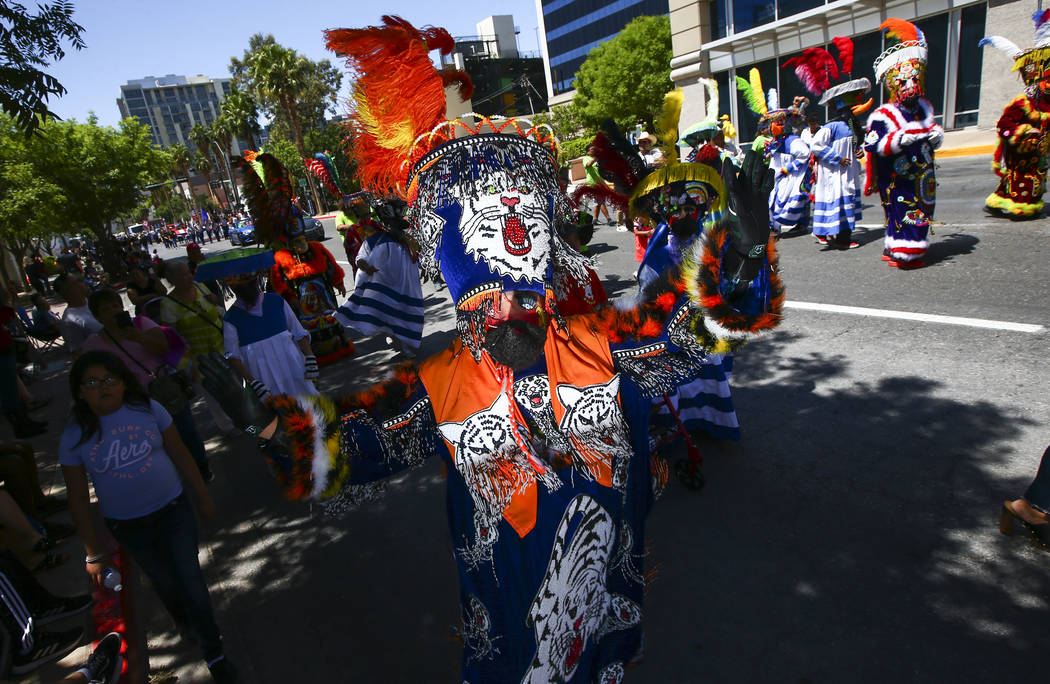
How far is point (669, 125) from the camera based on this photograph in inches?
151

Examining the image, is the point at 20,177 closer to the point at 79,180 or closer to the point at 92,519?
the point at 79,180

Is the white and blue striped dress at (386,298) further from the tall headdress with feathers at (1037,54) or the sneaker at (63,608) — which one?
the tall headdress with feathers at (1037,54)

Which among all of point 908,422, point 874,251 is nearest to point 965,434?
point 908,422

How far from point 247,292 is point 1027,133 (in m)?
9.40

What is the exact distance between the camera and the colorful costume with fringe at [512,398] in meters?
1.75

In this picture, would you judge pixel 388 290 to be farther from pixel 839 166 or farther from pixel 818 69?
pixel 818 69

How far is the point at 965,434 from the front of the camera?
12.5 ft

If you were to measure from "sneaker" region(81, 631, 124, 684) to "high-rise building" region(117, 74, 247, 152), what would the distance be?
176 metres

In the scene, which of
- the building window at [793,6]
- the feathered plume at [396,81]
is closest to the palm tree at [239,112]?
the building window at [793,6]

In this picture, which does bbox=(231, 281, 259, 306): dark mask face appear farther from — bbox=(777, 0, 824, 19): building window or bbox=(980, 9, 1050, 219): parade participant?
bbox=(777, 0, 824, 19): building window

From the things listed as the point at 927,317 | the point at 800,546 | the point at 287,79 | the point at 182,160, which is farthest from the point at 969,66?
the point at 182,160

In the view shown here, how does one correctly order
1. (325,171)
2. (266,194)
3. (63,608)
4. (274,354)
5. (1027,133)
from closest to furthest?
(63,608), (274,354), (266,194), (1027,133), (325,171)

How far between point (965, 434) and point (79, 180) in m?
26.1

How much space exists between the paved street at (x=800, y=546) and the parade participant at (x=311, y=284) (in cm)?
264
